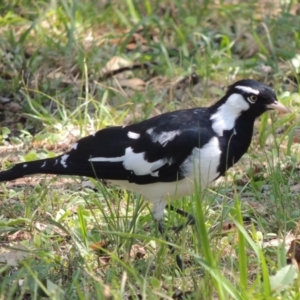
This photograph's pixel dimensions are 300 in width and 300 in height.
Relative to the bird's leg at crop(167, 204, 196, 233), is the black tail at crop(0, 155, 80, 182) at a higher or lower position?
higher

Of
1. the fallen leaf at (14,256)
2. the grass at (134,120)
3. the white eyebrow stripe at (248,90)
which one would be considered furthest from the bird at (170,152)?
the fallen leaf at (14,256)

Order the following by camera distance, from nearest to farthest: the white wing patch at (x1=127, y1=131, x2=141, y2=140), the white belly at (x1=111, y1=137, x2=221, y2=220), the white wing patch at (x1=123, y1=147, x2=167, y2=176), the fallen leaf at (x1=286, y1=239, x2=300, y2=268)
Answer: the fallen leaf at (x1=286, y1=239, x2=300, y2=268), the white belly at (x1=111, y1=137, x2=221, y2=220), the white wing patch at (x1=123, y1=147, x2=167, y2=176), the white wing patch at (x1=127, y1=131, x2=141, y2=140)

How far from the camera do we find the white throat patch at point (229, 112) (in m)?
3.78

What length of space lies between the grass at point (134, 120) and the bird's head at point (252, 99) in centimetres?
33

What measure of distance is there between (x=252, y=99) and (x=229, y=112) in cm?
12

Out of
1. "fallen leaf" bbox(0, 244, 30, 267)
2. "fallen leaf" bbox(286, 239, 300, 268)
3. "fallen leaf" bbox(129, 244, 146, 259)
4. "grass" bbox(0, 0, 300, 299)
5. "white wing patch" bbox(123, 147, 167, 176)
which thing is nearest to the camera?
"grass" bbox(0, 0, 300, 299)

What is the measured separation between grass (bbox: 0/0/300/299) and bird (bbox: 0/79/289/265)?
0.11 metres

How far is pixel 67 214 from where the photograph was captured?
395 centimetres

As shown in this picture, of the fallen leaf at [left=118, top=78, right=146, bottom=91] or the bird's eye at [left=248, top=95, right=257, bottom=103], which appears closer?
the bird's eye at [left=248, top=95, right=257, bottom=103]

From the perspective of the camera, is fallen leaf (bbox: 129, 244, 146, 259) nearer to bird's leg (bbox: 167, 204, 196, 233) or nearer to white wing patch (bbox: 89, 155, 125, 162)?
bird's leg (bbox: 167, 204, 196, 233)

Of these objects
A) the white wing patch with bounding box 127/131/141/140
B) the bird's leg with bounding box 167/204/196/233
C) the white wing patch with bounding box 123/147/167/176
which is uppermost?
the white wing patch with bounding box 127/131/141/140

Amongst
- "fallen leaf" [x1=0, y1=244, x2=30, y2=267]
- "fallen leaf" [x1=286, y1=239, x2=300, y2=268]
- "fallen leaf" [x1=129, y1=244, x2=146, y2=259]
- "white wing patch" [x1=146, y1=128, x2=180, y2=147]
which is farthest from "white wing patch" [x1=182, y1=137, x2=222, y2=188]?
"fallen leaf" [x1=0, y1=244, x2=30, y2=267]

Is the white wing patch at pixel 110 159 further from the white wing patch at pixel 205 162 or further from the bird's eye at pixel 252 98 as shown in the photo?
the bird's eye at pixel 252 98

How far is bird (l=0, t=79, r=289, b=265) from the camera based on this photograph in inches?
145
